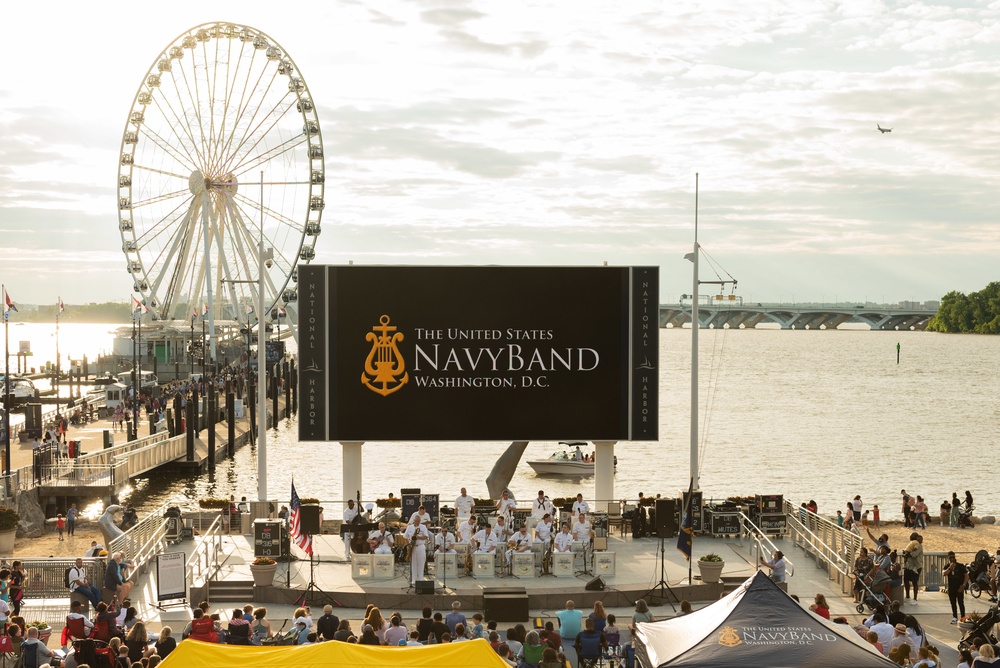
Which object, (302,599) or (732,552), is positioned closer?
(302,599)

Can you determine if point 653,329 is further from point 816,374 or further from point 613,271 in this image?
point 816,374

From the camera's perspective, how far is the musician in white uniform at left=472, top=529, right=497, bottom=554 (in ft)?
73.6

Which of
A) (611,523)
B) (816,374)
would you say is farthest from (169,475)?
(816,374)

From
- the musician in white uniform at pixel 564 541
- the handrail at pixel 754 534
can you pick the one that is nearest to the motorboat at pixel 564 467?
the handrail at pixel 754 534

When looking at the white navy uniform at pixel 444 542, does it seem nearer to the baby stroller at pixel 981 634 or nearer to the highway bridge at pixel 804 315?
the baby stroller at pixel 981 634

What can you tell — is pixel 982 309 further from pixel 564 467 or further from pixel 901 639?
pixel 901 639

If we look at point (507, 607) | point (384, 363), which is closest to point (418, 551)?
point (507, 607)

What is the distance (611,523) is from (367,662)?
17390mm

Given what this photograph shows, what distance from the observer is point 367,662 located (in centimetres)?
1034

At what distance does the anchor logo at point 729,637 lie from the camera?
11.1m

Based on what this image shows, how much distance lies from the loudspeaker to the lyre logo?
551 cm

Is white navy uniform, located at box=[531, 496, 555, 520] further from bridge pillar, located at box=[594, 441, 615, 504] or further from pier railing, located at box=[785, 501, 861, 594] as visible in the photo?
pier railing, located at box=[785, 501, 861, 594]

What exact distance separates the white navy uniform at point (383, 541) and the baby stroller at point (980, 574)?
1227 cm

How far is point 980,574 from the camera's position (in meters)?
21.8
